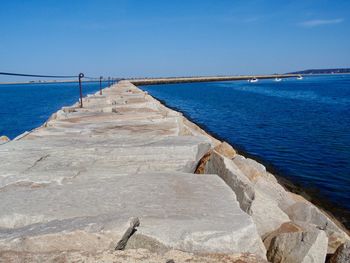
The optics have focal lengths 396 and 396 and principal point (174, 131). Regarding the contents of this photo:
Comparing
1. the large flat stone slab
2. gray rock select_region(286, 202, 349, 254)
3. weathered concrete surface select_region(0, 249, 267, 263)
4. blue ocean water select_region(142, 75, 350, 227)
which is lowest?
blue ocean water select_region(142, 75, 350, 227)

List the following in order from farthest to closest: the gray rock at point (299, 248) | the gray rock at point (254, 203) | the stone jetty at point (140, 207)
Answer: the gray rock at point (254, 203) < the gray rock at point (299, 248) < the stone jetty at point (140, 207)

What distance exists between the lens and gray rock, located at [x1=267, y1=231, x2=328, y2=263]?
2.80 metres

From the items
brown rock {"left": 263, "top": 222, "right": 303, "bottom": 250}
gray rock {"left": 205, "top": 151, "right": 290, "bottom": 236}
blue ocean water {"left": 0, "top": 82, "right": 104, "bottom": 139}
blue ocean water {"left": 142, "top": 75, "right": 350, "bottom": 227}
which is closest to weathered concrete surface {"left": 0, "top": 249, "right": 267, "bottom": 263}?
brown rock {"left": 263, "top": 222, "right": 303, "bottom": 250}

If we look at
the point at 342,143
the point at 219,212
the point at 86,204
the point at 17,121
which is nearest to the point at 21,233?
the point at 86,204

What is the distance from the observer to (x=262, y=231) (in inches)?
128

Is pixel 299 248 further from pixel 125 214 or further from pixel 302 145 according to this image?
pixel 302 145

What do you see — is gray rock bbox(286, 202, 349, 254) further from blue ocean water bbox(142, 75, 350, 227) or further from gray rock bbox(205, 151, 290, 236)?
blue ocean water bbox(142, 75, 350, 227)

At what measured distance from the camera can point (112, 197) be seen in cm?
278

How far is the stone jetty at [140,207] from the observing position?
84.5 inches

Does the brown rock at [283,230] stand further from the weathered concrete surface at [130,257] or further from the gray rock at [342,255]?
the weathered concrete surface at [130,257]

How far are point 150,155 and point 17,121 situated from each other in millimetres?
21290

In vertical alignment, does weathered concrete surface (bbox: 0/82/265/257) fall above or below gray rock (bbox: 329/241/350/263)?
above

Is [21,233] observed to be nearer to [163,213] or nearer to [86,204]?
[86,204]

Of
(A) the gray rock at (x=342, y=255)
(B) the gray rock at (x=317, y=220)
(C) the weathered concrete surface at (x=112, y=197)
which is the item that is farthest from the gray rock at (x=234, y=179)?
(B) the gray rock at (x=317, y=220)
